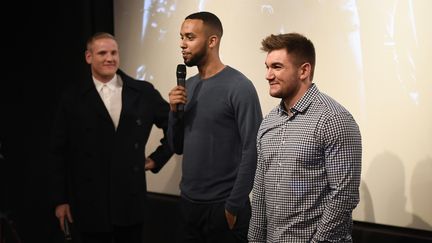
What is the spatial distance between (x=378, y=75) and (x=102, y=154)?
1.51 metres

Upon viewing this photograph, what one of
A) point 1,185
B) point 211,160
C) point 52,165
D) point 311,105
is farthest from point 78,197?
point 311,105

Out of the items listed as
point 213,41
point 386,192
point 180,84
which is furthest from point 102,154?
point 386,192

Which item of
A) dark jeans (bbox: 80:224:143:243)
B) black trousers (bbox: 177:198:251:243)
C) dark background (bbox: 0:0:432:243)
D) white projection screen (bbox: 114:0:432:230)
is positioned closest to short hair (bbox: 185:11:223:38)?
white projection screen (bbox: 114:0:432:230)

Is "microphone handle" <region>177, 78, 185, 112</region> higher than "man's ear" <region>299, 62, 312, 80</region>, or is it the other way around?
"man's ear" <region>299, 62, 312, 80</region>

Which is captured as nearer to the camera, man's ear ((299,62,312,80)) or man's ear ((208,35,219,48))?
man's ear ((299,62,312,80))

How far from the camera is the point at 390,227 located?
9.55ft

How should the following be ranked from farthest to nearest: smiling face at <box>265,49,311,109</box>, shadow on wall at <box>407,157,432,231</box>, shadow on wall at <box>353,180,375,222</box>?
shadow on wall at <box>353,180,375,222</box>
shadow on wall at <box>407,157,432,231</box>
smiling face at <box>265,49,311,109</box>

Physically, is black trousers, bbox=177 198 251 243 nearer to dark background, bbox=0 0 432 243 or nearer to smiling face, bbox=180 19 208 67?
smiling face, bbox=180 19 208 67

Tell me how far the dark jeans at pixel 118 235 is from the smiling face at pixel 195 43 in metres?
1.01

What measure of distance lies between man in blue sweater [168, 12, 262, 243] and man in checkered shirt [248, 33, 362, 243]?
0.37 metres

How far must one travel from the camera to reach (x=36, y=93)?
431 cm

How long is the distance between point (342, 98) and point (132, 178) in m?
1.21

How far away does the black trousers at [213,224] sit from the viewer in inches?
106

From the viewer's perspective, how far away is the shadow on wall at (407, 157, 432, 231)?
274 cm
